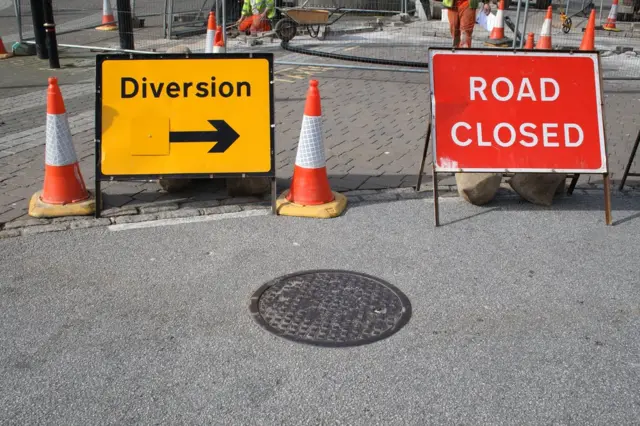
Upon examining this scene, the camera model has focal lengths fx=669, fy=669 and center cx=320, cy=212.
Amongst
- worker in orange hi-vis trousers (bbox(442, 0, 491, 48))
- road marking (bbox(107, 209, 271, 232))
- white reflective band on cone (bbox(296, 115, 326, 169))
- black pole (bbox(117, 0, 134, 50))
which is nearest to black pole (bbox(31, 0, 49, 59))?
black pole (bbox(117, 0, 134, 50))

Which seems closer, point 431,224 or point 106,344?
point 106,344

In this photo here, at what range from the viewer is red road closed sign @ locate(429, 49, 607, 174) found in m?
5.23

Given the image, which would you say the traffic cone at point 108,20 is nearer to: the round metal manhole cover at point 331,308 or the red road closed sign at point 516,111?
the red road closed sign at point 516,111

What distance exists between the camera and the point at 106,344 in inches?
134

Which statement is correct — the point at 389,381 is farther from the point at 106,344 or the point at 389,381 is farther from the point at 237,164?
the point at 237,164

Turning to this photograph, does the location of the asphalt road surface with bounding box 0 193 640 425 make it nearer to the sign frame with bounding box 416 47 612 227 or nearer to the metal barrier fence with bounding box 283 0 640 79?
the sign frame with bounding box 416 47 612 227

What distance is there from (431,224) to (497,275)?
0.95 m

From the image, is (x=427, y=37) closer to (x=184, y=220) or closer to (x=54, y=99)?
(x=184, y=220)

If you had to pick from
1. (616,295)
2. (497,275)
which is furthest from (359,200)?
(616,295)

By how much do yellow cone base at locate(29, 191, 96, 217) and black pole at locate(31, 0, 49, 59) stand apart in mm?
7029

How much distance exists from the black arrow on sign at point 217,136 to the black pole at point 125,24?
737 centimetres

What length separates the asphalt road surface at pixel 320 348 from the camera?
2988 millimetres

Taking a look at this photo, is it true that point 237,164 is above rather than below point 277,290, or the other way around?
above

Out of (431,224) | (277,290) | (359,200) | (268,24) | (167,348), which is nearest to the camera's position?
(167,348)
